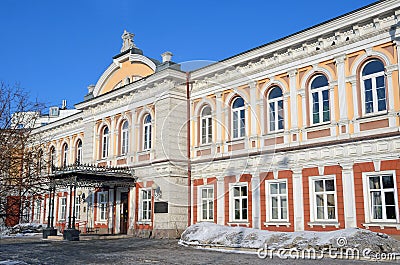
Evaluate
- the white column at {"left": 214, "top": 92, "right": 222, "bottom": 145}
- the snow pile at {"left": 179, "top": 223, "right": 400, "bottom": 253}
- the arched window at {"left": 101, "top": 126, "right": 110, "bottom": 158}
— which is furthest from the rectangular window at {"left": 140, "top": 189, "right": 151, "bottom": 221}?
the snow pile at {"left": 179, "top": 223, "right": 400, "bottom": 253}

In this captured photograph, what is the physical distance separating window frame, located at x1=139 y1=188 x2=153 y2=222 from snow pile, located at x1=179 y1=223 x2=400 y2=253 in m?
5.19

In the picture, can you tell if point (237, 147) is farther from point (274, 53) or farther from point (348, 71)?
point (348, 71)

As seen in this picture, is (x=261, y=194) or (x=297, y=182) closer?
(x=297, y=182)

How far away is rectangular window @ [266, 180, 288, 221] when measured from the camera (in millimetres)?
18125

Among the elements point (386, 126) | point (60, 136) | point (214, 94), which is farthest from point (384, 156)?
point (60, 136)

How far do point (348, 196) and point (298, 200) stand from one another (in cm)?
215

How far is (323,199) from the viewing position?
55.1ft

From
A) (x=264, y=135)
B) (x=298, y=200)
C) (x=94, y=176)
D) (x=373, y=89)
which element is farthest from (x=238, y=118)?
(x=94, y=176)

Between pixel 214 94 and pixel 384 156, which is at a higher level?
pixel 214 94

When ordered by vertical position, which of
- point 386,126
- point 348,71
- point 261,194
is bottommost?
point 261,194

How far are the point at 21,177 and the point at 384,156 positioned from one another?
A: 456 inches

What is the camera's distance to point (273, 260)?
12.7m

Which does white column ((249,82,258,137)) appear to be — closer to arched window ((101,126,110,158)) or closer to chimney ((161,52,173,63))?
chimney ((161,52,173,63))

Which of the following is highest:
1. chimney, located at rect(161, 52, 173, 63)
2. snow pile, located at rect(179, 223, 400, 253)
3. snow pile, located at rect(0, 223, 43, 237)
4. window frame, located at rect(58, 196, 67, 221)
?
chimney, located at rect(161, 52, 173, 63)
